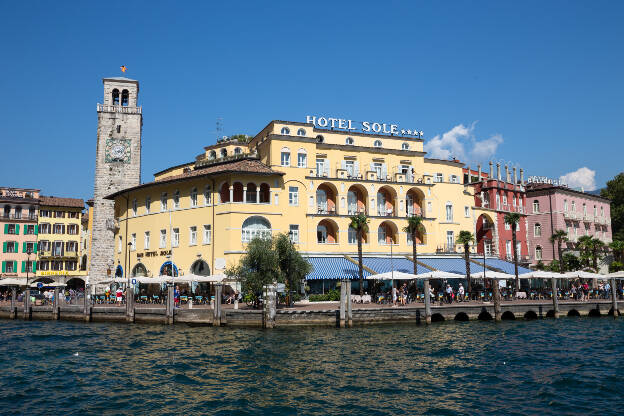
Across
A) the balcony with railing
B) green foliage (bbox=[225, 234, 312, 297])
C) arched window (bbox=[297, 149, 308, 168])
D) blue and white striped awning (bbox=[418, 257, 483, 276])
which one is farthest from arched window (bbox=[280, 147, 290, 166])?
the balcony with railing

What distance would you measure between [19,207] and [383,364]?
2598 inches

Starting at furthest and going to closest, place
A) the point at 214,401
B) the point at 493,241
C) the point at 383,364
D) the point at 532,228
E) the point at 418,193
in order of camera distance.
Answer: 1. the point at 532,228
2. the point at 493,241
3. the point at 418,193
4. the point at 383,364
5. the point at 214,401

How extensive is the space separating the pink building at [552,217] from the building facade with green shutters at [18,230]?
→ 6670 cm

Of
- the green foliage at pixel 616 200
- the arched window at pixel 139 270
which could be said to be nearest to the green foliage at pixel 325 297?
the arched window at pixel 139 270

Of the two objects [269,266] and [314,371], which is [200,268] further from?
[314,371]

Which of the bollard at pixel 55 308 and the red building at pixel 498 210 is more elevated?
the red building at pixel 498 210

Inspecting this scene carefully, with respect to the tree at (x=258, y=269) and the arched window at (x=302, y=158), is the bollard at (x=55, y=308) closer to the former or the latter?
the tree at (x=258, y=269)

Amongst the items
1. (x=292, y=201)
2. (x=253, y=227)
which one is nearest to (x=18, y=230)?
(x=253, y=227)

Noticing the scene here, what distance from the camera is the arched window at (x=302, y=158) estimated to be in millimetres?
50844

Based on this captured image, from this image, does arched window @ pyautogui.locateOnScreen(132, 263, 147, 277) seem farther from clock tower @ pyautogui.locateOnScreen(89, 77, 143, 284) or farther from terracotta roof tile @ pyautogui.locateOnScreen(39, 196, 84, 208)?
terracotta roof tile @ pyautogui.locateOnScreen(39, 196, 84, 208)

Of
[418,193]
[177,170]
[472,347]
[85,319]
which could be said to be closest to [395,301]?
[472,347]

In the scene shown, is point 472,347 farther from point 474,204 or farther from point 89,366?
point 474,204

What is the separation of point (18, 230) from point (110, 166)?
23.1 m

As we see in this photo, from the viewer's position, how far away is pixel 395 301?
137ft
